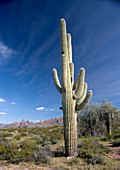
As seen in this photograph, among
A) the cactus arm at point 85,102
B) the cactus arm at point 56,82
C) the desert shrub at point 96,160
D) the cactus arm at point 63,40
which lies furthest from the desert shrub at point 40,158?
the cactus arm at point 63,40

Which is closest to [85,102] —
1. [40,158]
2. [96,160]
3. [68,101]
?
[68,101]

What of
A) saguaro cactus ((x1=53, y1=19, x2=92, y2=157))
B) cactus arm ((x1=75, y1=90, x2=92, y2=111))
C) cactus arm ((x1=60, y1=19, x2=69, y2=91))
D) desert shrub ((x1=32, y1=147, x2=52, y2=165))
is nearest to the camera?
desert shrub ((x1=32, y1=147, x2=52, y2=165))

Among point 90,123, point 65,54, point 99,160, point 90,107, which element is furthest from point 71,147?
point 90,107

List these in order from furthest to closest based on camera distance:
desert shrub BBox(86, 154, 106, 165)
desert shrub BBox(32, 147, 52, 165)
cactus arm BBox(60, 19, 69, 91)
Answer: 1. cactus arm BBox(60, 19, 69, 91)
2. desert shrub BBox(32, 147, 52, 165)
3. desert shrub BBox(86, 154, 106, 165)

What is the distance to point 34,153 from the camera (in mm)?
6320

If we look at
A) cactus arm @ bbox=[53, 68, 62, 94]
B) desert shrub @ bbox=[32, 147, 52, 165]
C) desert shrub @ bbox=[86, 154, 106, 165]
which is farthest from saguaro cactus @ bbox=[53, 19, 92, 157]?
desert shrub @ bbox=[32, 147, 52, 165]

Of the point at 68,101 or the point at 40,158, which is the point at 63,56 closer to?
the point at 68,101

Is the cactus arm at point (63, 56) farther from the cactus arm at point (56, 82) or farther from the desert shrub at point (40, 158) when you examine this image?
the desert shrub at point (40, 158)

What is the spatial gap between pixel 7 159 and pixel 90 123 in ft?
36.5

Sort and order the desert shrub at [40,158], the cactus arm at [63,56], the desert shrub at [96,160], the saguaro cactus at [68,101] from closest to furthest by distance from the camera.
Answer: the desert shrub at [96,160]
the desert shrub at [40,158]
the saguaro cactus at [68,101]
the cactus arm at [63,56]

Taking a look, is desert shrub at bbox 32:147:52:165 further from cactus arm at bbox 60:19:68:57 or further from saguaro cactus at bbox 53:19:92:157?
cactus arm at bbox 60:19:68:57

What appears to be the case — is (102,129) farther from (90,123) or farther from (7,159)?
(7,159)

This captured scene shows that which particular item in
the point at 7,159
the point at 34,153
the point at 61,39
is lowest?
the point at 7,159

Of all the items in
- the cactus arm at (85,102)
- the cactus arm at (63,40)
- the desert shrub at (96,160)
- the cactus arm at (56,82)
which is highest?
the cactus arm at (63,40)
